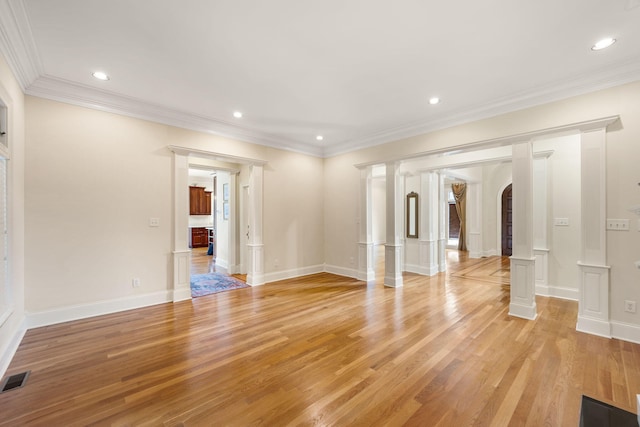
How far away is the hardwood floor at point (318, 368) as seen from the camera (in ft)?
5.93

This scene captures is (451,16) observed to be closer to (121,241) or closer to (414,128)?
(414,128)

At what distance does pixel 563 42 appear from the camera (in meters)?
2.47

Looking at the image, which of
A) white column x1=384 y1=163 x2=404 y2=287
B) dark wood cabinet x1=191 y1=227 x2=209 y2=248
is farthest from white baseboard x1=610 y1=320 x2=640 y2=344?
dark wood cabinet x1=191 y1=227 x2=209 y2=248

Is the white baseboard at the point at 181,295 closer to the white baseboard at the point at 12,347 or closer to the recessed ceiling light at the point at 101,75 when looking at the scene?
the white baseboard at the point at 12,347

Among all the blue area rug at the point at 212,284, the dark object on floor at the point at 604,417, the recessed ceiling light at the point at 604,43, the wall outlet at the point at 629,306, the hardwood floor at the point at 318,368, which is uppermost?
the recessed ceiling light at the point at 604,43

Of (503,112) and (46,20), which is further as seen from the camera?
(503,112)

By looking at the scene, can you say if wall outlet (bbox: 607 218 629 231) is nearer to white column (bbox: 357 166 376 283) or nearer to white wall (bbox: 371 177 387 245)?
white column (bbox: 357 166 376 283)

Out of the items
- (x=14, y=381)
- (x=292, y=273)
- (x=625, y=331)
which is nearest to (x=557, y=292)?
(x=625, y=331)

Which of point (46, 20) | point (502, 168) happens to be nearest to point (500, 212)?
point (502, 168)

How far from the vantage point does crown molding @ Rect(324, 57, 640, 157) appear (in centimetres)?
286

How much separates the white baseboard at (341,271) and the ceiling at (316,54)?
327 cm

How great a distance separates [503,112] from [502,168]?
19.3 feet

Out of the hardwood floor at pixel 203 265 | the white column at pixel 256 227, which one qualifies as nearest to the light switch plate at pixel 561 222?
the white column at pixel 256 227

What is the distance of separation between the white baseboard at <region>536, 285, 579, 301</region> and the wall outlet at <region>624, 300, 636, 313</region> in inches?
58.1
